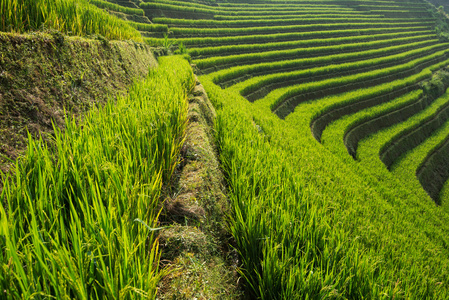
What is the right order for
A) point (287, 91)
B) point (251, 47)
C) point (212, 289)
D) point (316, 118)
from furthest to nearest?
1. point (251, 47)
2. point (287, 91)
3. point (316, 118)
4. point (212, 289)

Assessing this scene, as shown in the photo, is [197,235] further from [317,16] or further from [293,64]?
[317,16]

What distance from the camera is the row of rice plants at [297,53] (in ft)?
61.2

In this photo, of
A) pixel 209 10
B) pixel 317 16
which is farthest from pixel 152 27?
pixel 317 16

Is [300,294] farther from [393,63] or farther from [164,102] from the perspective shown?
[393,63]

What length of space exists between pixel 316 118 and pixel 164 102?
1391cm

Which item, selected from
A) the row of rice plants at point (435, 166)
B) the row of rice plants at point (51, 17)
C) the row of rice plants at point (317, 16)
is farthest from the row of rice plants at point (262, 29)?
the row of rice plants at point (51, 17)

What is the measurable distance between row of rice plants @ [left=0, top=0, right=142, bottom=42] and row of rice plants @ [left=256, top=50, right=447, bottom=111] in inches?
462

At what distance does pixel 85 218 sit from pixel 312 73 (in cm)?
2224

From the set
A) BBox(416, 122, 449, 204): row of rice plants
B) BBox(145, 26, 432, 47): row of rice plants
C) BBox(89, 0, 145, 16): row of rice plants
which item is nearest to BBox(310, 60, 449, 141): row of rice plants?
BBox(416, 122, 449, 204): row of rice plants

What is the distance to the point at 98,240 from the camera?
3.51ft

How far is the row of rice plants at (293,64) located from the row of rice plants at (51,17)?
1168 cm

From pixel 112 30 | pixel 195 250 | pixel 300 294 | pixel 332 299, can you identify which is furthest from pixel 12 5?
pixel 332 299

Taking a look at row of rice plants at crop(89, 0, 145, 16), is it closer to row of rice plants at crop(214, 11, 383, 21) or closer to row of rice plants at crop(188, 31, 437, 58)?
row of rice plants at crop(188, 31, 437, 58)

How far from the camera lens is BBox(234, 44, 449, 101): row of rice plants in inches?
643
